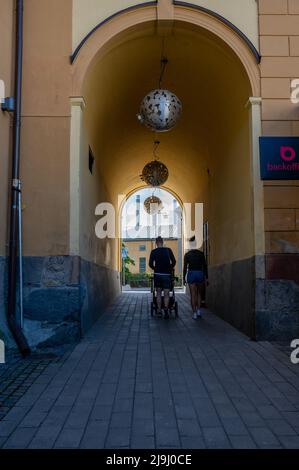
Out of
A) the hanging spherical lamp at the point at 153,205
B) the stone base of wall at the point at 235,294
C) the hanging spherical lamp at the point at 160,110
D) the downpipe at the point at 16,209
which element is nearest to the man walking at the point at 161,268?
the stone base of wall at the point at 235,294

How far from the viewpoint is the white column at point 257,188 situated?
6.99 metres

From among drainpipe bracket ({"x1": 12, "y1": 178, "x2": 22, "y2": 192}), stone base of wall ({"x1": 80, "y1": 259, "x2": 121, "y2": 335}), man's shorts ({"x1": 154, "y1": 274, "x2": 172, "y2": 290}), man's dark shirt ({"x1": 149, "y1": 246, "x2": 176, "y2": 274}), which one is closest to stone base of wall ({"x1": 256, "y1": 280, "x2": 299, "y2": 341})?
stone base of wall ({"x1": 80, "y1": 259, "x2": 121, "y2": 335})

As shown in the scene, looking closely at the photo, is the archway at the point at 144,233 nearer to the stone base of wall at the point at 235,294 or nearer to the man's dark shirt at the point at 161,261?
the stone base of wall at the point at 235,294

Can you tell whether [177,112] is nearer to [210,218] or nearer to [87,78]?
[87,78]

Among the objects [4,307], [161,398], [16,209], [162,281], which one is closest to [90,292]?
[162,281]

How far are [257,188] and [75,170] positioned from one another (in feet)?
8.73

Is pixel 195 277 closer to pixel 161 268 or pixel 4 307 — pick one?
pixel 161 268

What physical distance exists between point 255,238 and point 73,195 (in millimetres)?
2701

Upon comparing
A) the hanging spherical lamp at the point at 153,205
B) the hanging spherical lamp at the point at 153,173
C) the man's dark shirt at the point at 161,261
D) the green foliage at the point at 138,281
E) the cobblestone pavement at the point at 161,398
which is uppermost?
the hanging spherical lamp at the point at 153,173

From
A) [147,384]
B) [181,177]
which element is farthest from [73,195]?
[181,177]

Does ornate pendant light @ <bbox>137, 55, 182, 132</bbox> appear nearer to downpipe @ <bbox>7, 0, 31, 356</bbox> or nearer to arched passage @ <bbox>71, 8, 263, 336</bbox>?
arched passage @ <bbox>71, 8, 263, 336</bbox>

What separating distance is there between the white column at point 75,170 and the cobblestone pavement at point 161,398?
1483 mm

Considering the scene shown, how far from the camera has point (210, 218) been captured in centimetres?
1161

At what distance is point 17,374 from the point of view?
5.24 metres
